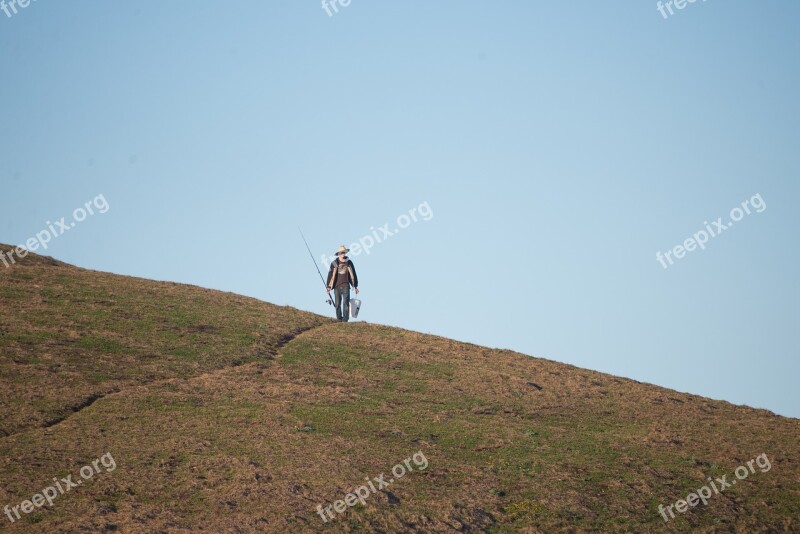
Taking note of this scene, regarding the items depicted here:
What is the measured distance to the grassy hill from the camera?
71.7 feet

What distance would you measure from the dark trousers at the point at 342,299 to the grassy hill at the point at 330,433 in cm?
171

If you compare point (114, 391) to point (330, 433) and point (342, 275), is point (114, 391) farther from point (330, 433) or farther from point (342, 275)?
point (342, 275)

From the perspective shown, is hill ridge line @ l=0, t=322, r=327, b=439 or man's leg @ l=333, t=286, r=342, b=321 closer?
hill ridge line @ l=0, t=322, r=327, b=439

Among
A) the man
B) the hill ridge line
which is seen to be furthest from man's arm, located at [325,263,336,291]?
the hill ridge line

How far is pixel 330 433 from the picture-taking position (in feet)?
88.5

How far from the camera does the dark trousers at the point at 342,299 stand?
136 feet

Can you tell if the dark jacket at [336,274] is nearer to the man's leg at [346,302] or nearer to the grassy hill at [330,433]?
the man's leg at [346,302]

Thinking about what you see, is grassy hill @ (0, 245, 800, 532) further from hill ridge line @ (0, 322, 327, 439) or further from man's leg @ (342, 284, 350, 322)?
man's leg @ (342, 284, 350, 322)

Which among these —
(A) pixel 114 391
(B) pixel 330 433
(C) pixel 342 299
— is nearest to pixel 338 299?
(C) pixel 342 299

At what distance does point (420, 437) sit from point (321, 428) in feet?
9.96

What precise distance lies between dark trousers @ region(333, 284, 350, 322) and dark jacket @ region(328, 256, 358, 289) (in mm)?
453

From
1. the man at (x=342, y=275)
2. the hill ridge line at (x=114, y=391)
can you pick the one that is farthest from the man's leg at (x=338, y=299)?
the hill ridge line at (x=114, y=391)

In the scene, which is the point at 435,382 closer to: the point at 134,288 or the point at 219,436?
the point at 219,436

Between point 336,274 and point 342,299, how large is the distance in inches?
73.6
